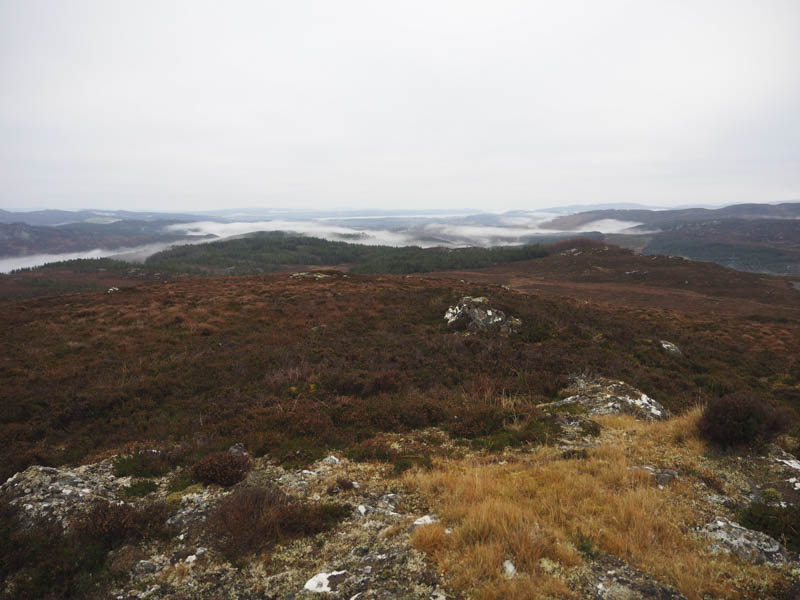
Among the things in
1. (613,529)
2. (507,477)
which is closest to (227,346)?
(507,477)

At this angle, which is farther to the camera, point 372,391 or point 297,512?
point 372,391

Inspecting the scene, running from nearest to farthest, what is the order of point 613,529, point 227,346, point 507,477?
point 613,529, point 507,477, point 227,346

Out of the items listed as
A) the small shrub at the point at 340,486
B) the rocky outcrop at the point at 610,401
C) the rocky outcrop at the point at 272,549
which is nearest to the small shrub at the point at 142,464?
the rocky outcrop at the point at 272,549

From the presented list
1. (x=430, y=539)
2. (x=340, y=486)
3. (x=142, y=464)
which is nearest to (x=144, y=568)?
(x=340, y=486)

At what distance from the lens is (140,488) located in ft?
25.6

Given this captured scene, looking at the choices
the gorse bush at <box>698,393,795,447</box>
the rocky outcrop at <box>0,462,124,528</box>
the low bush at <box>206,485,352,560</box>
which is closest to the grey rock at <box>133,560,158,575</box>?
the low bush at <box>206,485,352,560</box>

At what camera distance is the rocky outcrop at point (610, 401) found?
11875 millimetres

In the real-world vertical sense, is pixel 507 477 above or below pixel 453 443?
above

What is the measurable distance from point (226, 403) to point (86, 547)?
668 cm

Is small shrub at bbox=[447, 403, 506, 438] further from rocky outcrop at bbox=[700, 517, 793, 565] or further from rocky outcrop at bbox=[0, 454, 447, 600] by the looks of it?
rocky outcrop at bbox=[700, 517, 793, 565]

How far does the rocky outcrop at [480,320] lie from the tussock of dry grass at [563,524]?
13087 mm

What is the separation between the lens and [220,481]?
784cm

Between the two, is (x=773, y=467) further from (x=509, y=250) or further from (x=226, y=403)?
(x=509, y=250)

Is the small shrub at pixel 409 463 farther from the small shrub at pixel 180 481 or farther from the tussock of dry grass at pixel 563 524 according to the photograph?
the small shrub at pixel 180 481
